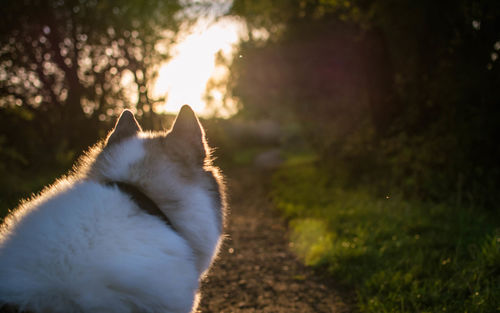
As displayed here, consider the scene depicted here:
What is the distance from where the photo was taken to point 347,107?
1038cm

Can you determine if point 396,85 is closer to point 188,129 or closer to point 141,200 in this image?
point 188,129

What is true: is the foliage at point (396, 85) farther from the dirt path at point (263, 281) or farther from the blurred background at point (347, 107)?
the dirt path at point (263, 281)

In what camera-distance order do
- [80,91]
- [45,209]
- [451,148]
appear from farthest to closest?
1. [80,91]
2. [451,148]
3. [45,209]

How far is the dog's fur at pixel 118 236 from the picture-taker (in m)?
1.40

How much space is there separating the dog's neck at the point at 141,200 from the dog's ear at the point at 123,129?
0.45m

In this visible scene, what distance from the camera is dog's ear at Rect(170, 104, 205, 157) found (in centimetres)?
202

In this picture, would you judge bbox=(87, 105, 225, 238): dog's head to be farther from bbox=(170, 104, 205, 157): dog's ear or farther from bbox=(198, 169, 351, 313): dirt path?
bbox=(198, 169, 351, 313): dirt path

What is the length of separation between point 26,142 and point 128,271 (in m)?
9.62

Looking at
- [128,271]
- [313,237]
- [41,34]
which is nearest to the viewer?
[128,271]

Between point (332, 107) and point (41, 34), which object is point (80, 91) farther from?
point (332, 107)

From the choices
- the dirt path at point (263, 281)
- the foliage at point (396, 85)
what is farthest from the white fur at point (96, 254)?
the foliage at point (396, 85)

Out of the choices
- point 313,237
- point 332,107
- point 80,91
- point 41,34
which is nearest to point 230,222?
point 313,237

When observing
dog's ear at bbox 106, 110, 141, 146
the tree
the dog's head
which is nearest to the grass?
the dog's head

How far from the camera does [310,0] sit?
28.7 feet
